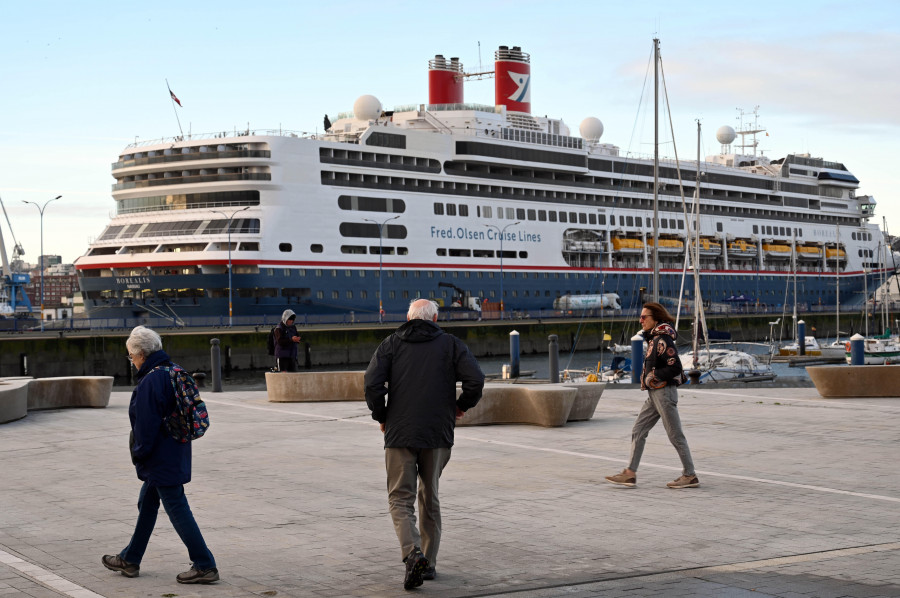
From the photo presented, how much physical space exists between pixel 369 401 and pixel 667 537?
2.65 m

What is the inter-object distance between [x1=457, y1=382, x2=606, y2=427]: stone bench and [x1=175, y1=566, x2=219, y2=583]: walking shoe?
8.52 m

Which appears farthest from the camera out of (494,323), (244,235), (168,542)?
(494,323)

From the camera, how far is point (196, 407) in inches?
264

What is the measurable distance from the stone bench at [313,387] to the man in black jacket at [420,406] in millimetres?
11891

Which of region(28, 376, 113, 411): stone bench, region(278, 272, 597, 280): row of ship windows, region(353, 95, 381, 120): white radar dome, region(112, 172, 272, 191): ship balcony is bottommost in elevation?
region(28, 376, 113, 411): stone bench

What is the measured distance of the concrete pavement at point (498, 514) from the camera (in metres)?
6.55

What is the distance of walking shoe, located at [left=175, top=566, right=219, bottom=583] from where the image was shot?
6.50m

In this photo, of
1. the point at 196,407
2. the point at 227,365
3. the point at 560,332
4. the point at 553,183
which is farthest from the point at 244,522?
the point at 553,183

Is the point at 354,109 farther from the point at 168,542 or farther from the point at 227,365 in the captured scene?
A: the point at 168,542

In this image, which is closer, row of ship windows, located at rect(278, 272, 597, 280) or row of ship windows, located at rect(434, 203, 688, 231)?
row of ship windows, located at rect(278, 272, 597, 280)

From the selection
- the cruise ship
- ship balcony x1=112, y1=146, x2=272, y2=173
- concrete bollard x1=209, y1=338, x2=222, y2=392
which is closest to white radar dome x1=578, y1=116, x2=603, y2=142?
the cruise ship

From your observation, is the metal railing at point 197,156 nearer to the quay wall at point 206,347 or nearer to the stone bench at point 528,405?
the quay wall at point 206,347

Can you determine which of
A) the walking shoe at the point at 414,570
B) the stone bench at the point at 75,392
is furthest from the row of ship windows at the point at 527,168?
the walking shoe at the point at 414,570

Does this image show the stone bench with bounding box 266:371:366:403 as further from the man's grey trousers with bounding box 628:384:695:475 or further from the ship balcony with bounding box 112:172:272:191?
the ship balcony with bounding box 112:172:272:191
